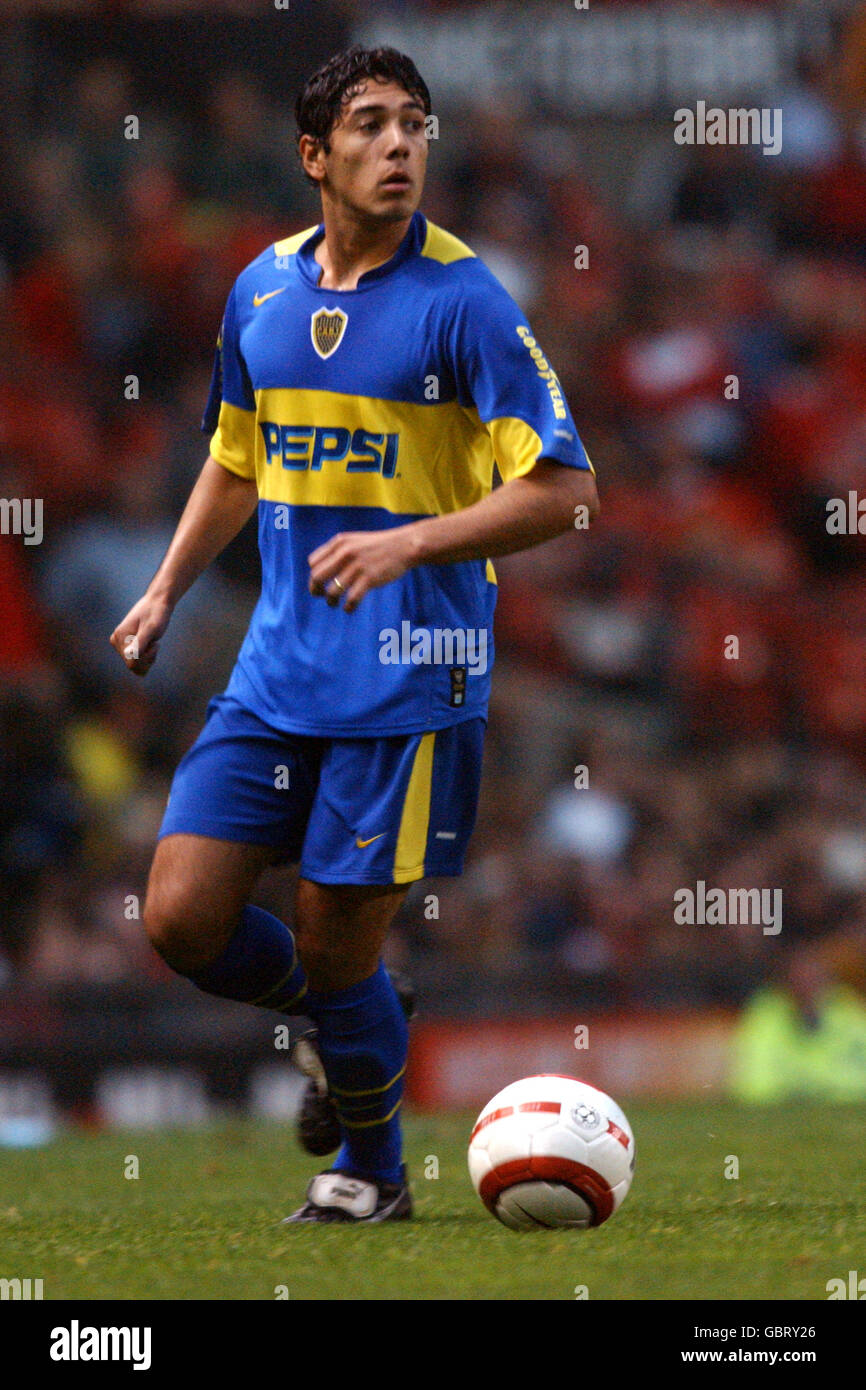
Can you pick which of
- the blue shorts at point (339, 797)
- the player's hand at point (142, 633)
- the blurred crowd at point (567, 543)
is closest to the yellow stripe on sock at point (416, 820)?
the blue shorts at point (339, 797)

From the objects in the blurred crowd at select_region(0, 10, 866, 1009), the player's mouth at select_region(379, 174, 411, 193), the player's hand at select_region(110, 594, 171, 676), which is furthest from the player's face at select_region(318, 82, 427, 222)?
the blurred crowd at select_region(0, 10, 866, 1009)

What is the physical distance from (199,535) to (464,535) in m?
0.96

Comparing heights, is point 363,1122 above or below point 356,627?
below

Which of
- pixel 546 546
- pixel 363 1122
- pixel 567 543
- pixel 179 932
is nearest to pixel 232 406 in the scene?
pixel 179 932

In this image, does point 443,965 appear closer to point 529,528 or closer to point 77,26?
A: point 529,528

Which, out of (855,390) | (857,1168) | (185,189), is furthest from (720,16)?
(857,1168)

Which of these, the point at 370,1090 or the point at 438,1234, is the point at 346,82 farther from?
the point at 438,1234

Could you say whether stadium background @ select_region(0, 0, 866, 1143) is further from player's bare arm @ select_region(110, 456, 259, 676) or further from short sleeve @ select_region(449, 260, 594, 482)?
short sleeve @ select_region(449, 260, 594, 482)

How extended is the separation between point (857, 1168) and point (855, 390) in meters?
7.74

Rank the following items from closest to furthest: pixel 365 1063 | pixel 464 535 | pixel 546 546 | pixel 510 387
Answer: pixel 464 535 < pixel 510 387 < pixel 365 1063 < pixel 546 546

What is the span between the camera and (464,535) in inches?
158

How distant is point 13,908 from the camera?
28.7 ft

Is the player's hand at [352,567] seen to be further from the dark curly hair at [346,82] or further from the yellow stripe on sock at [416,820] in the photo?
the dark curly hair at [346,82]

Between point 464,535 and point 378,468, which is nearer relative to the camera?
point 464,535
